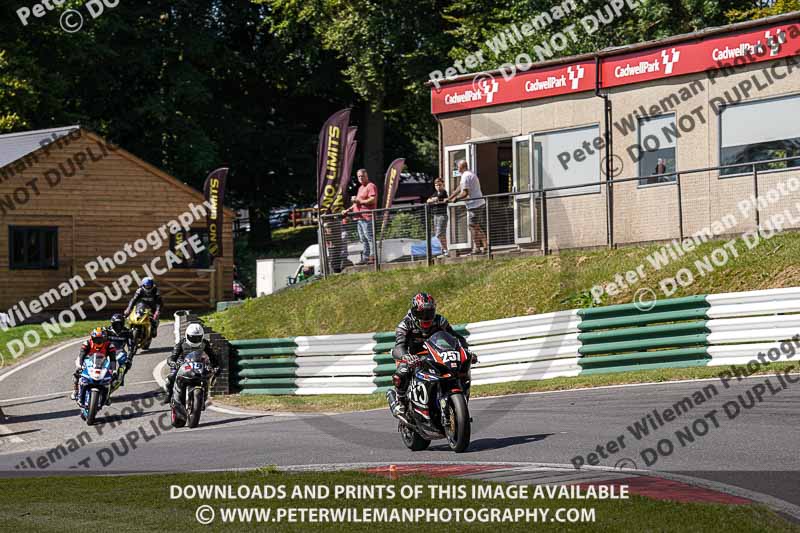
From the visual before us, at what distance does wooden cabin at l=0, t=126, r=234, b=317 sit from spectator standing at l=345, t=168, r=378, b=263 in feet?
49.9

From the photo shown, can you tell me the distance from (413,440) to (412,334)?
1158 millimetres

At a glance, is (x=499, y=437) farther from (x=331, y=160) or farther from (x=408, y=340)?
(x=331, y=160)

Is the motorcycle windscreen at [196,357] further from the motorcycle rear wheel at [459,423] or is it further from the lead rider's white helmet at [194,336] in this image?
the motorcycle rear wheel at [459,423]

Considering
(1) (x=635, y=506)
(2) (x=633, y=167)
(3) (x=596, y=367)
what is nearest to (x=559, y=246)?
(2) (x=633, y=167)

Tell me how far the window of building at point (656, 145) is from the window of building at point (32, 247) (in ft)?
77.0

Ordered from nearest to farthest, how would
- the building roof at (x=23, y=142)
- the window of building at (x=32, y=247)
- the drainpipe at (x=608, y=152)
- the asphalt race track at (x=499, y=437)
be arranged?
the asphalt race track at (x=499, y=437) < the drainpipe at (x=608, y=152) < the window of building at (x=32, y=247) < the building roof at (x=23, y=142)

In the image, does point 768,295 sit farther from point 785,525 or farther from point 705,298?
point 785,525

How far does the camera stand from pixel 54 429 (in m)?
20.5

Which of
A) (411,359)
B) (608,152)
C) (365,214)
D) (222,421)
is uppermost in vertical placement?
(608,152)

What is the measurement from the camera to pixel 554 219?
2348 centimetres

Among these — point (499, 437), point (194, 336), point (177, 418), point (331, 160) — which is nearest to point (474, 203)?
point (331, 160)

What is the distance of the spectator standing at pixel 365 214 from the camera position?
26.5 m

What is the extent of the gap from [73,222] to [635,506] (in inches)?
1360

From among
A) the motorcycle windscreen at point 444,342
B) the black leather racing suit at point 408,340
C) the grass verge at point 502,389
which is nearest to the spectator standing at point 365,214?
the grass verge at point 502,389
